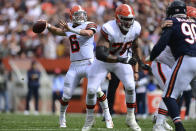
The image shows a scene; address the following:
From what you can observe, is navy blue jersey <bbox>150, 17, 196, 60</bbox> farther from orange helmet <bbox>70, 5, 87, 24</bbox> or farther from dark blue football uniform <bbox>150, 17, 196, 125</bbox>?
orange helmet <bbox>70, 5, 87, 24</bbox>

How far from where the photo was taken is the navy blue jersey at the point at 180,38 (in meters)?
6.41

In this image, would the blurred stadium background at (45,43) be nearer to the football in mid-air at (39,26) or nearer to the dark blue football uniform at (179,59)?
the football in mid-air at (39,26)

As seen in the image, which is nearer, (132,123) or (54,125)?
(132,123)

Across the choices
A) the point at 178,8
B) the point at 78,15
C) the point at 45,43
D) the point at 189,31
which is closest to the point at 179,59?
the point at 189,31

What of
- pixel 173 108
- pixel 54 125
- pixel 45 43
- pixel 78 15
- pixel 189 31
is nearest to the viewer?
pixel 173 108

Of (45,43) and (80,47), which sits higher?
(80,47)

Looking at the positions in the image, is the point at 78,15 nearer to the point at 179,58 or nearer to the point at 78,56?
the point at 78,56

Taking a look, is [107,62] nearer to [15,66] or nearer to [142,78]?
[142,78]

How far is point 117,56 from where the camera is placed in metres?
6.87

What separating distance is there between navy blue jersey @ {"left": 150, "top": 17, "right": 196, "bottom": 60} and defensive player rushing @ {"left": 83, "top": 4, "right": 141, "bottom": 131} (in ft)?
1.57

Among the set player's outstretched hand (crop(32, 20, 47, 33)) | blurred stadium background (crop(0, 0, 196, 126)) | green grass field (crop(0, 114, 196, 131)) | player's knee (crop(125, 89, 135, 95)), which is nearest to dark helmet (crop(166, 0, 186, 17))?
player's knee (crop(125, 89, 135, 95))

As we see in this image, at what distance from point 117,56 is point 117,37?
333 mm

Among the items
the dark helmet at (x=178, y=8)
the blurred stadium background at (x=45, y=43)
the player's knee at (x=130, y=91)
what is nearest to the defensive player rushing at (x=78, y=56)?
the player's knee at (x=130, y=91)

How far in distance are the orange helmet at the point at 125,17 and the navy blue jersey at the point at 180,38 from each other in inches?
19.5
